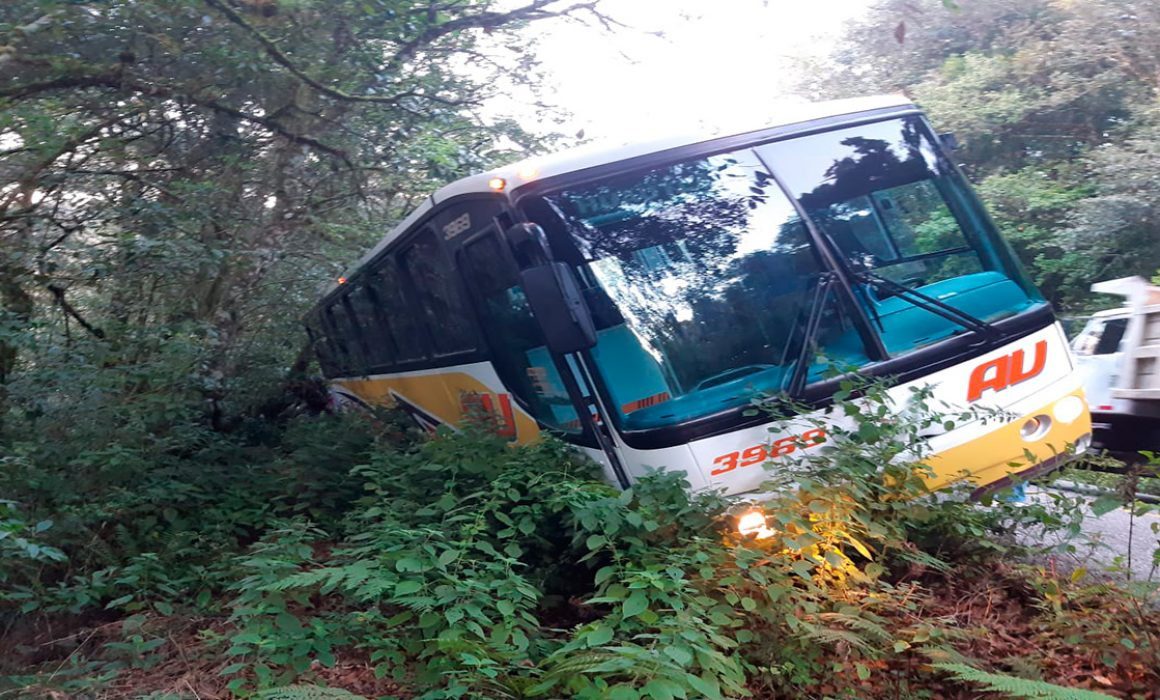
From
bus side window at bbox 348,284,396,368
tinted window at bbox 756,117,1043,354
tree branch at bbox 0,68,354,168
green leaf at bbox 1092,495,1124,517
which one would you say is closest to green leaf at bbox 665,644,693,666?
green leaf at bbox 1092,495,1124,517

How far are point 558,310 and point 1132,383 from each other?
7.42 meters

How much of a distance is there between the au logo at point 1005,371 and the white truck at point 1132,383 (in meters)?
4.80

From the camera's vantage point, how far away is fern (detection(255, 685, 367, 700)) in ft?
11.3

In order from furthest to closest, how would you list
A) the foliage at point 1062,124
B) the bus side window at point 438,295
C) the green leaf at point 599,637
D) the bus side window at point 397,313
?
the foliage at point 1062,124
the bus side window at point 397,313
the bus side window at point 438,295
the green leaf at point 599,637

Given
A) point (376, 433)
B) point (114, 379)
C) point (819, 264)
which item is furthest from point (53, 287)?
point (819, 264)

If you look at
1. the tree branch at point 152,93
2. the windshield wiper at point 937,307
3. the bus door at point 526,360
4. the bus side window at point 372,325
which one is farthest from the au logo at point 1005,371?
the tree branch at point 152,93

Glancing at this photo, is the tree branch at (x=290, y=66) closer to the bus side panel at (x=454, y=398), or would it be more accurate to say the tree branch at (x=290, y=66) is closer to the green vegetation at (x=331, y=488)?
the green vegetation at (x=331, y=488)

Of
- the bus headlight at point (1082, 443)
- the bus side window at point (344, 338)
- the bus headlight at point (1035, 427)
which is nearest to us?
the bus headlight at point (1035, 427)

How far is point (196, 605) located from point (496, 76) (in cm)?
792

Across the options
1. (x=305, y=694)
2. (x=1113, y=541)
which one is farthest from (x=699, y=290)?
(x=1113, y=541)

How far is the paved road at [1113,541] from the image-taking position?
16.4 ft

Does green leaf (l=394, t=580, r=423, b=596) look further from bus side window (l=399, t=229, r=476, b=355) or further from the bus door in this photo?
bus side window (l=399, t=229, r=476, b=355)

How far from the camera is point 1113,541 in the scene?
7.23 metres

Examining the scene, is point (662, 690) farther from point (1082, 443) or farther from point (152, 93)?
point (152, 93)
